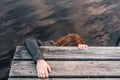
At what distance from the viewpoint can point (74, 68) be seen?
205 inches

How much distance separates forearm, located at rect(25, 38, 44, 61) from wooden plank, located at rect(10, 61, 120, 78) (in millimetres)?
148

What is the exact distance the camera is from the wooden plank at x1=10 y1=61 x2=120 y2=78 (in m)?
5.05

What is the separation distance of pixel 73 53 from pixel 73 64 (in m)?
0.42

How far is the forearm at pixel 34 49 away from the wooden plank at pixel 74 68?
5.8 inches

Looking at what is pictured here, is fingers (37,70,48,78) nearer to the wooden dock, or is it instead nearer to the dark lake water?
the wooden dock

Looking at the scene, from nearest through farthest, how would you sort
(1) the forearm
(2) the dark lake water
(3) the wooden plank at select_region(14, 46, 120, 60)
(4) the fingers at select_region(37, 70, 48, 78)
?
(4) the fingers at select_region(37, 70, 48, 78) < (1) the forearm < (3) the wooden plank at select_region(14, 46, 120, 60) < (2) the dark lake water

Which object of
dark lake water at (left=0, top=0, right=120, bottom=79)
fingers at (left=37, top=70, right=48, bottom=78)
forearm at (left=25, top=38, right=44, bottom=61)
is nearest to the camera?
fingers at (left=37, top=70, right=48, bottom=78)

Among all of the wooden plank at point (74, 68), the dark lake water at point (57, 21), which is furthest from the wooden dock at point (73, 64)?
the dark lake water at point (57, 21)

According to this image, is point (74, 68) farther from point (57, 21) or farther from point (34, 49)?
point (57, 21)

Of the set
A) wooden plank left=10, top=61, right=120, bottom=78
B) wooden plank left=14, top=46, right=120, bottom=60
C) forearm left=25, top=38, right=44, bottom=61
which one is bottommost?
wooden plank left=10, top=61, right=120, bottom=78

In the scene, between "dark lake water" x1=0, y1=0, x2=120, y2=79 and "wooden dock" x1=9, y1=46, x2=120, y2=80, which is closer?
"wooden dock" x1=9, y1=46, x2=120, y2=80

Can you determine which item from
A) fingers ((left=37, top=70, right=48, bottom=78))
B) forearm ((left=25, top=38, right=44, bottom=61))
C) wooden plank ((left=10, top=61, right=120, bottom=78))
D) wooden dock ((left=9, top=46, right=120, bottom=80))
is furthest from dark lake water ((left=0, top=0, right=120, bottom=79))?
fingers ((left=37, top=70, right=48, bottom=78))

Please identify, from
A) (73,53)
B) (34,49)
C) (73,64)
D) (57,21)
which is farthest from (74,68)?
(57,21)

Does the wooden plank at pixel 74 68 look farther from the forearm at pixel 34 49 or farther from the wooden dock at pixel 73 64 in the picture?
the forearm at pixel 34 49
